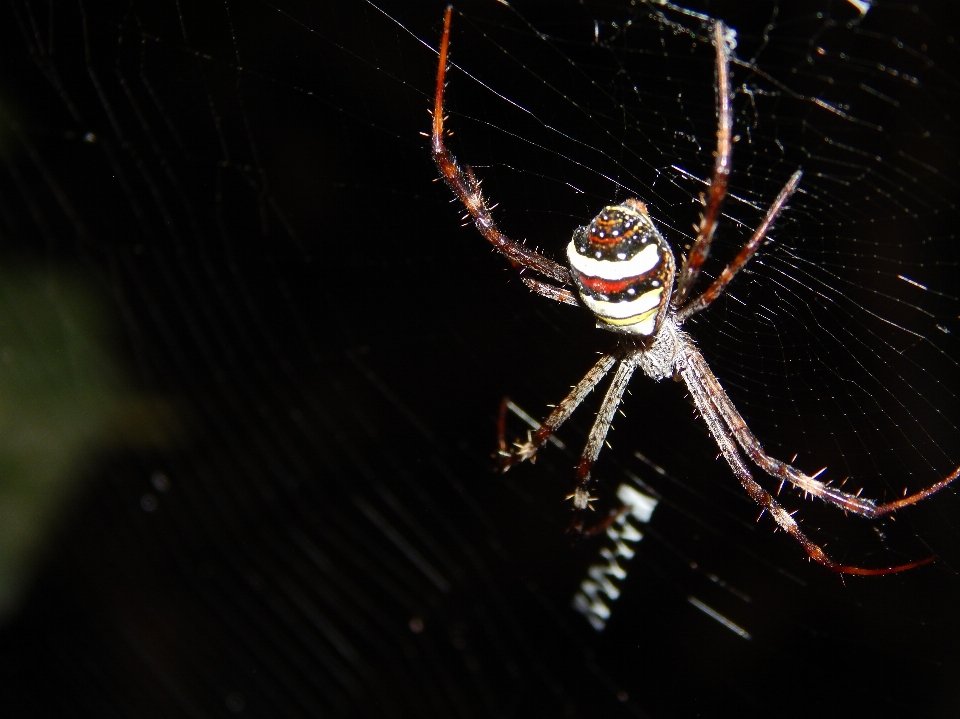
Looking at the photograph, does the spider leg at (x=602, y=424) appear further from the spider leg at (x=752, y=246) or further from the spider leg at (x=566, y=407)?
the spider leg at (x=752, y=246)

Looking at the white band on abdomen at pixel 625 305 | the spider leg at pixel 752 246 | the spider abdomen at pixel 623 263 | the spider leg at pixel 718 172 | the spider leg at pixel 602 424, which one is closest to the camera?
the spider leg at pixel 718 172

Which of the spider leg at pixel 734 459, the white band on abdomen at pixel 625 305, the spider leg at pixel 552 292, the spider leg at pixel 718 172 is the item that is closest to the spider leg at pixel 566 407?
the spider leg at pixel 734 459

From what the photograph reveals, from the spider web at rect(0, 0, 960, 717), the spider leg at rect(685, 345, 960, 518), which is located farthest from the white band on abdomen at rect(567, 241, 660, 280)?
the spider leg at rect(685, 345, 960, 518)

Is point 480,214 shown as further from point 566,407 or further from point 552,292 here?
point 566,407

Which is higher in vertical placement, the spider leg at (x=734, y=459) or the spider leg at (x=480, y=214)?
the spider leg at (x=480, y=214)

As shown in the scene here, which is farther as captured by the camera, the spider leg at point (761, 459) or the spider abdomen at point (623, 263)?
the spider leg at point (761, 459)

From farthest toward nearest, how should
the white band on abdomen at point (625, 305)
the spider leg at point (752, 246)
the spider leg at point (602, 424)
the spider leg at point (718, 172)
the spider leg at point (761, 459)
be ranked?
the spider leg at point (602, 424) → the spider leg at point (761, 459) → the white band on abdomen at point (625, 305) → the spider leg at point (752, 246) → the spider leg at point (718, 172)
